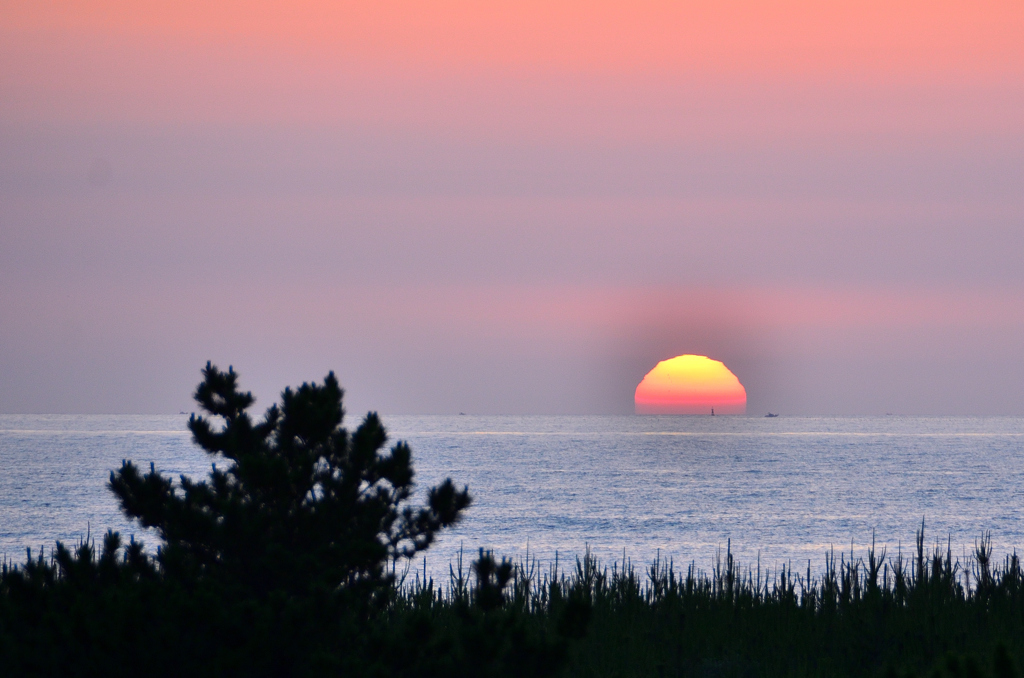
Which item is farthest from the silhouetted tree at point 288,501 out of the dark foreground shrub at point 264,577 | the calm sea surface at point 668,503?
the calm sea surface at point 668,503

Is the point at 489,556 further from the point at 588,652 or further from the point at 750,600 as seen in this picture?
the point at 750,600

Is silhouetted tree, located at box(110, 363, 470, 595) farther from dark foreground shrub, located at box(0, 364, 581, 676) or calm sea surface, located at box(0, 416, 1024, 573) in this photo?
calm sea surface, located at box(0, 416, 1024, 573)

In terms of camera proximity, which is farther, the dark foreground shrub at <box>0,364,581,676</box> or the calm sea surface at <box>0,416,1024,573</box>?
the calm sea surface at <box>0,416,1024,573</box>

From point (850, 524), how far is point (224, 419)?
40.9 meters

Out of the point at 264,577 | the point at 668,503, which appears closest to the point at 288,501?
the point at 264,577

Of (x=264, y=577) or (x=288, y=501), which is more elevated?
(x=288, y=501)

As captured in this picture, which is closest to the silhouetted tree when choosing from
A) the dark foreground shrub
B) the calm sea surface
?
the dark foreground shrub

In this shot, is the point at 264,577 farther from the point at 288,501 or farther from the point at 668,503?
the point at 668,503

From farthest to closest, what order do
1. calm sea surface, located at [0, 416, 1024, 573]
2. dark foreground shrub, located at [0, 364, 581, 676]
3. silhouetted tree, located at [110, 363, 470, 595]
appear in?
calm sea surface, located at [0, 416, 1024, 573] < silhouetted tree, located at [110, 363, 470, 595] < dark foreground shrub, located at [0, 364, 581, 676]

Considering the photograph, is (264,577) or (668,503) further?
(668,503)

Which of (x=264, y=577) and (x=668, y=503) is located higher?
(x=264, y=577)

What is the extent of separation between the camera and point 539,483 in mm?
67000

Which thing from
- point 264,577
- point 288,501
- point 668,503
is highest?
point 288,501

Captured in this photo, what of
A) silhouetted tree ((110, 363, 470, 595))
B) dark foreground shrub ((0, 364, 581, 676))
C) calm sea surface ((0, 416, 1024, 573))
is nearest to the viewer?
dark foreground shrub ((0, 364, 581, 676))
